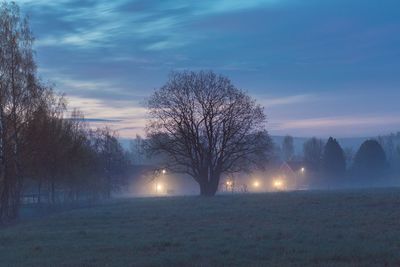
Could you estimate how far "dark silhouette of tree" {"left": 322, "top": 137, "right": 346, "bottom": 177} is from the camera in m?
120

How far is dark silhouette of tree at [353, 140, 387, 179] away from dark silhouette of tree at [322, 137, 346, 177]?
278cm

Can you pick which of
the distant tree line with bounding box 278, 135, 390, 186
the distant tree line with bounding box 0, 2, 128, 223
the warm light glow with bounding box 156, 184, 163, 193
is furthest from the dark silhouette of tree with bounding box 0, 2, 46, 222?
the warm light glow with bounding box 156, 184, 163, 193

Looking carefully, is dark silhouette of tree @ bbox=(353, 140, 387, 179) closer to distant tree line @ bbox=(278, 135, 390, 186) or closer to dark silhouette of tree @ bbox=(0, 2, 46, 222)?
distant tree line @ bbox=(278, 135, 390, 186)

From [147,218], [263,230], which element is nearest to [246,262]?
[263,230]

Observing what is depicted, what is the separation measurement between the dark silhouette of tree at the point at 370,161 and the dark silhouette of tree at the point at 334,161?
2.78m

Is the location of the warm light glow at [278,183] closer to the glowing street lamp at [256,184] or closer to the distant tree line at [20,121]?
the glowing street lamp at [256,184]

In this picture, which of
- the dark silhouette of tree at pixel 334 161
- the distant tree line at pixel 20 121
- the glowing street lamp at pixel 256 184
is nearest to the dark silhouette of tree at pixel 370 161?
the dark silhouette of tree at pixel 334 161

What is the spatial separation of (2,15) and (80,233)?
2522 cm

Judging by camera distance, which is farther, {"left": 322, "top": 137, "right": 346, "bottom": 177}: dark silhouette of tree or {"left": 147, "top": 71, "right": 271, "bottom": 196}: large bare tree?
{"left": 322, "top": 137, "right": 346, "bottom": 177}: dark silhouette of tree

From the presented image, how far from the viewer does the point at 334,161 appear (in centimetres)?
12088

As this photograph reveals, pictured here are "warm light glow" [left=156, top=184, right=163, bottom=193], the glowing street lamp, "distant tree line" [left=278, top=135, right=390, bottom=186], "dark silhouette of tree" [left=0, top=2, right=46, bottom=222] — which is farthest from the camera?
the glowing street lamp

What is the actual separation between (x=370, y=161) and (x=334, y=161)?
7.15 meters

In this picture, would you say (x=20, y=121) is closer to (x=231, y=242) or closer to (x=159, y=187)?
(x=231, y=242)

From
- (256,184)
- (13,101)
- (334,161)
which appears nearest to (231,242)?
(13,101)
